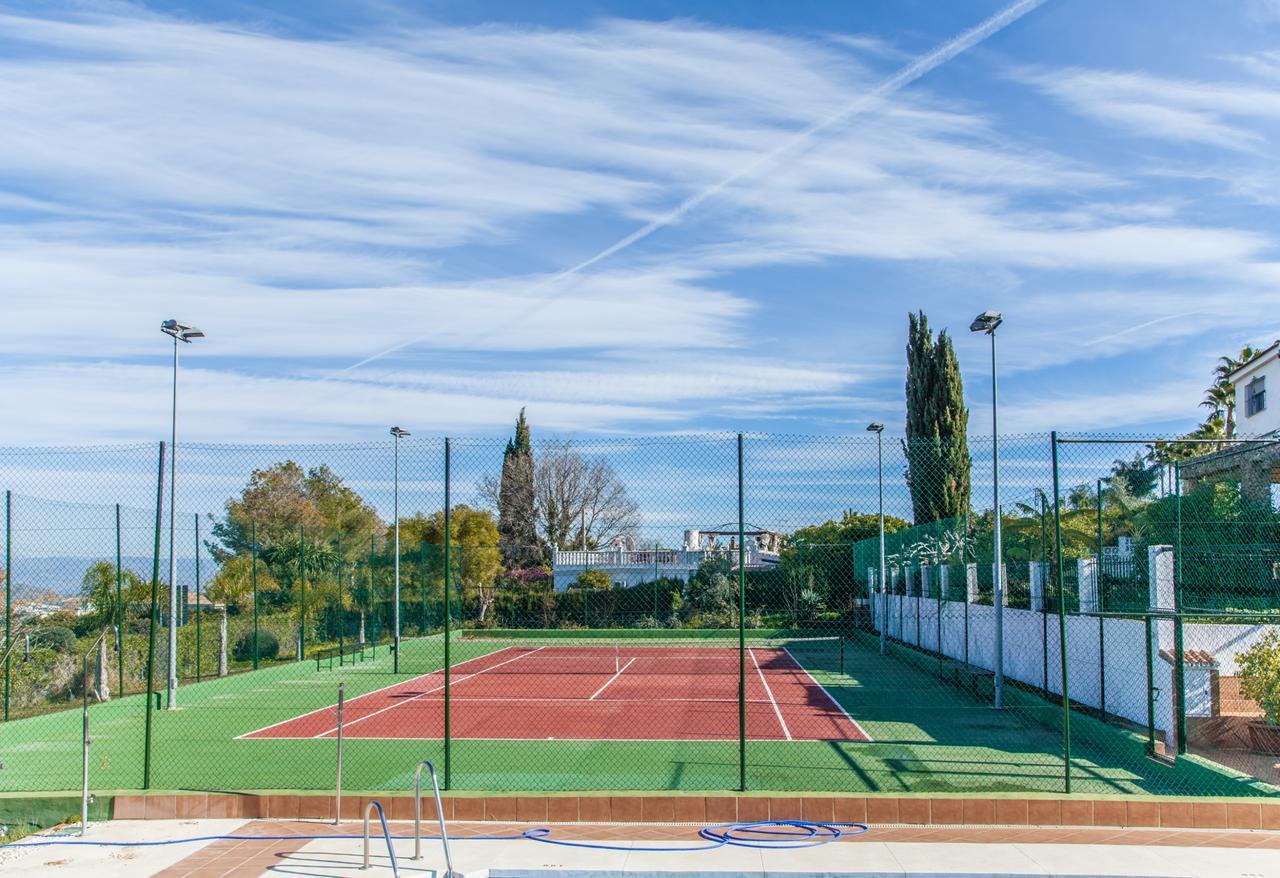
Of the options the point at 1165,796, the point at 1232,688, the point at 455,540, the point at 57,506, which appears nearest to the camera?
the point at 1165,796

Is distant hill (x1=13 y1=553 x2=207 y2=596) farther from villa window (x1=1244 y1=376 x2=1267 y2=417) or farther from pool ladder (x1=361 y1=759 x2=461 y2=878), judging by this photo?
villa window (x1=1244 y1=376 x2=1267 y2=417)

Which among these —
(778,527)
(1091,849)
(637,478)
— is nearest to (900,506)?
(778,527)

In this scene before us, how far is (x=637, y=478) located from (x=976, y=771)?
181 inches

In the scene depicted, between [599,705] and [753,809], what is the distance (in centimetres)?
1009

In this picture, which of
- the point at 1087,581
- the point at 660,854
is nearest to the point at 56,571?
the point at 660,854

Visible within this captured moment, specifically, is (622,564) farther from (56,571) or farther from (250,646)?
(56,571)

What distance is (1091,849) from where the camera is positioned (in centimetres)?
817

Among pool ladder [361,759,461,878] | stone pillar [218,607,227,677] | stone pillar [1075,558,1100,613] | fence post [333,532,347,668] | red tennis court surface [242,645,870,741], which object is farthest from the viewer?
fence post [333,532,347,668]

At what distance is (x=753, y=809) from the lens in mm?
8945

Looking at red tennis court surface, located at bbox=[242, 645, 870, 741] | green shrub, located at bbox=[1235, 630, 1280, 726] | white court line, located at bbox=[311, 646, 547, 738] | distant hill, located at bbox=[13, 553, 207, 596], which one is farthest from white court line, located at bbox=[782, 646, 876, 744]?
distant hill, located at bbox=[13, 553, 207, 596]

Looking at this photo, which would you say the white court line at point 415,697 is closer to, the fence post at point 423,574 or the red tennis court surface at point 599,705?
the red tennis court surface at point 599,705

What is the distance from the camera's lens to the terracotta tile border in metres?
8.75

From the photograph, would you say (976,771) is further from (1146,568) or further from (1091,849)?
(1146,568)

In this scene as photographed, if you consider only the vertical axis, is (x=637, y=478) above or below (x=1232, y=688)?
above
